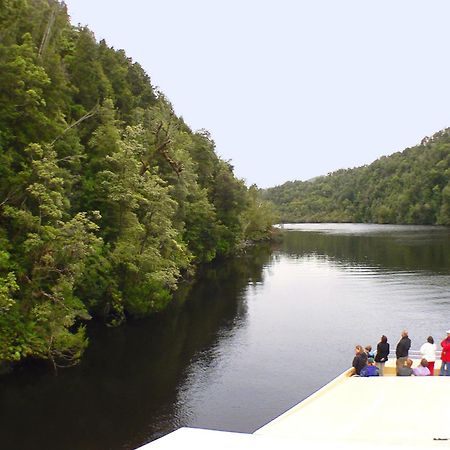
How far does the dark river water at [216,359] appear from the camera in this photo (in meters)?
23.1

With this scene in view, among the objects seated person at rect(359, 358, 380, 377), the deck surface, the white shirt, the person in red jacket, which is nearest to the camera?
the deck surface

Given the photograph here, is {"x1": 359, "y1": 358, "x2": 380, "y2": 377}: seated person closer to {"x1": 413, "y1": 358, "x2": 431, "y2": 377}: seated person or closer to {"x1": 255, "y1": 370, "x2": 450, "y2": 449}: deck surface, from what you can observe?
{"x1": 255, "y1": 370, "x2": 450, "y2": 449}: deck surface

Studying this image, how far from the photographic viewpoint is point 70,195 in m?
35.8

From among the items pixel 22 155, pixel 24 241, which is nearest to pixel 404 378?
pixel 24 241

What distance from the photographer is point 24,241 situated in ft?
94.9

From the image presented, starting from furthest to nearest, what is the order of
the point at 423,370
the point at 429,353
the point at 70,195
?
the point at 70,195 < the point at 429,353 < the point at 423,370

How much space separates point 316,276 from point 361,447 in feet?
197

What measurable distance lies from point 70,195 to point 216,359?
550 inches

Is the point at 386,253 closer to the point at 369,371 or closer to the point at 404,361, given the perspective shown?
the point at 404,361

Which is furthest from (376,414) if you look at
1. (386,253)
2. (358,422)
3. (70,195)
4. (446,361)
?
(386,253)

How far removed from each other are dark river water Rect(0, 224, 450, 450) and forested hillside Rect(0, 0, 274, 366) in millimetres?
2218

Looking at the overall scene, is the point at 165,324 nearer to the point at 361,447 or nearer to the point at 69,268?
the point at 69,268

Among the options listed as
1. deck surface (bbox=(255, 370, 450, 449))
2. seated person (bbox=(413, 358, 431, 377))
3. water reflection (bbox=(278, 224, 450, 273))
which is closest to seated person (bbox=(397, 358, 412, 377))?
seated person (bbox=(413, 358, 431, 377))

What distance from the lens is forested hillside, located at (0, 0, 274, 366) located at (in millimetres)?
28609
